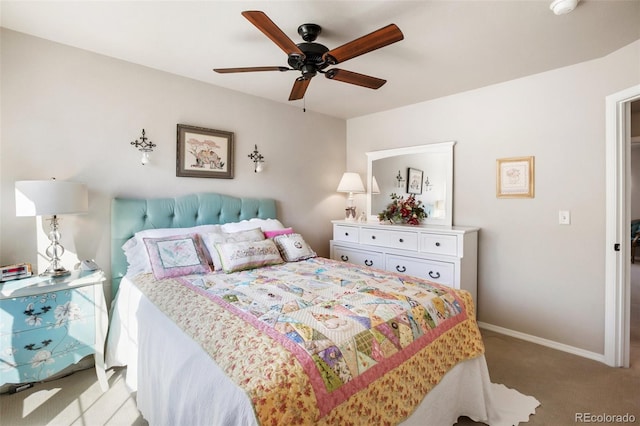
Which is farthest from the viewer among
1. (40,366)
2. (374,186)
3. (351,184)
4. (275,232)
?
(374,186)

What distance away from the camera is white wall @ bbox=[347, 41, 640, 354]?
252 centimetres

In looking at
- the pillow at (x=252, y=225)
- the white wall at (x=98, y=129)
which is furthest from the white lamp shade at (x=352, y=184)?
the pillow at (x=252, y=225)

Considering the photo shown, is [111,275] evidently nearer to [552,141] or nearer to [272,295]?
[272,295]

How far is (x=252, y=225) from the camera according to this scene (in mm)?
3029

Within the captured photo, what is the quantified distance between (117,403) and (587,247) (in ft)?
12.1

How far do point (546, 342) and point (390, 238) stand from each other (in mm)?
1670

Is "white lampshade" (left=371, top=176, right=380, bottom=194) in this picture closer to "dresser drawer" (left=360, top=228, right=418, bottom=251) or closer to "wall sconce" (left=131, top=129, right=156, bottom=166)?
"dresser drawer" (left=360, top=228, right=418, bottom=251)

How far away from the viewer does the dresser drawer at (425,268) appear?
115 inches

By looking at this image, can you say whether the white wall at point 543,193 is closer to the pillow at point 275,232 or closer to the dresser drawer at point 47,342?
the pillow at point 275,232

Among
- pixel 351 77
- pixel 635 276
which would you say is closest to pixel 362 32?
pixel 351 77

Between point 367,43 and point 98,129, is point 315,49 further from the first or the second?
point 98,129

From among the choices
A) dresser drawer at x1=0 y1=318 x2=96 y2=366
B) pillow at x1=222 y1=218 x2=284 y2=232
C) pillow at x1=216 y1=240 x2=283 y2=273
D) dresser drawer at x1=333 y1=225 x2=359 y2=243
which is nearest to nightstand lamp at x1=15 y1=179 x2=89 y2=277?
dresser drawer at x1=0 y1=318 x2=96 y2=366

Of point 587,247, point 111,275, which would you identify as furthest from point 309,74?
point 587,247

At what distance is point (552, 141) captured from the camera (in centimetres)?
272
